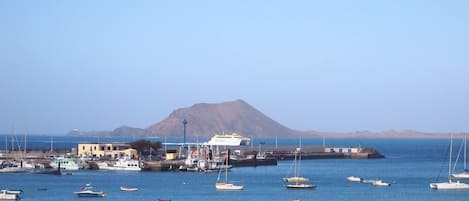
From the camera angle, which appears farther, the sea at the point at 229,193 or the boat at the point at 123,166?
the boat at the point at 123,166

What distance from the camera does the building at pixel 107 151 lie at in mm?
74562

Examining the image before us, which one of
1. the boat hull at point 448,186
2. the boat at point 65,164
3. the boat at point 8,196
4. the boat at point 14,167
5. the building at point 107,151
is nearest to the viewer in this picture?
the boat at point 8,196

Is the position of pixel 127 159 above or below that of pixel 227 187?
above

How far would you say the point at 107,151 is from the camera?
7619 cm

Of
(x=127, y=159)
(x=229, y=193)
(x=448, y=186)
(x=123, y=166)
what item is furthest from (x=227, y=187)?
(x=127, y=159)

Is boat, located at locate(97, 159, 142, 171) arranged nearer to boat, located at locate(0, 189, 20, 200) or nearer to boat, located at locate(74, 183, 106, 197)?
boat, located at locate(74, 183, 106, 197)

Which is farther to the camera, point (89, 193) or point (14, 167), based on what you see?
point (14, 167)

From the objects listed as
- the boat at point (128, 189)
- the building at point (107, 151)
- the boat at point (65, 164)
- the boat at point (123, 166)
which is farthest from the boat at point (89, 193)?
the building at point (107, 151)

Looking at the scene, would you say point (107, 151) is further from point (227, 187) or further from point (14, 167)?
point (227, 187)

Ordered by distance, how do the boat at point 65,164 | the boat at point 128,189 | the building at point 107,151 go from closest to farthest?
the boat at point 128,189 → the boat at point 65,164 → the building at point 107,151

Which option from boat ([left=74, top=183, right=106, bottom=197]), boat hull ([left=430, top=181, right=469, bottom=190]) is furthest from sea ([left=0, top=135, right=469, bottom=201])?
boat hull ([left=430, top=181, right=469, bottom=190])

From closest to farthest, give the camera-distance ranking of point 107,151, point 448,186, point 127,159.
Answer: point 448,186
point 127,159
point 107,151

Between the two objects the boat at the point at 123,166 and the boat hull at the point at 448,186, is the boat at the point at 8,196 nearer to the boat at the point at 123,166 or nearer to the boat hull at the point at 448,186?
the boat hull at the point at 448,186

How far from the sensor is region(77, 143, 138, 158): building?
74562mm
